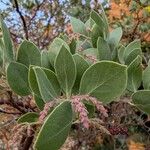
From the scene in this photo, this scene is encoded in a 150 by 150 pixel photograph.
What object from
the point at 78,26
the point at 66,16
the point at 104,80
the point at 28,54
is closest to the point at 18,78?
the point at 28,54

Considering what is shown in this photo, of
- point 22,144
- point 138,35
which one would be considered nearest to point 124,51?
point 22,144

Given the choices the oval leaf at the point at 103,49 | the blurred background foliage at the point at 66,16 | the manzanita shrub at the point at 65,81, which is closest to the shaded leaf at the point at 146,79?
the manzanita shrub at the point at 65,81

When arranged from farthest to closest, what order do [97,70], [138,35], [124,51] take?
[138,35] → [124,51] → [97,70]

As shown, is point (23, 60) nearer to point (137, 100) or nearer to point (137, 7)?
point (137, 100)

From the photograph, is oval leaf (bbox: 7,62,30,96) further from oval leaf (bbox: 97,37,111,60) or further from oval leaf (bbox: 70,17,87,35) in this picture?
oval leaf (bbox: 70,17,87,35)

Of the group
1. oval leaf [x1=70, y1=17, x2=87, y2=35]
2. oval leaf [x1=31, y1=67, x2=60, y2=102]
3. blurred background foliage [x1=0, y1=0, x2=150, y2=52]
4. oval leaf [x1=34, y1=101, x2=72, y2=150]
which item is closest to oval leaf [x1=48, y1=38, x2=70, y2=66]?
oval leaf [x1=31, y1=67, x2=60, y2=102]

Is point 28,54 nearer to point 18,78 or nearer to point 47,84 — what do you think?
point 18,78

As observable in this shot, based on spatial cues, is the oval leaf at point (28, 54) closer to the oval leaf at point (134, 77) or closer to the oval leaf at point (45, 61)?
the oval leaf at point (45, 61)
